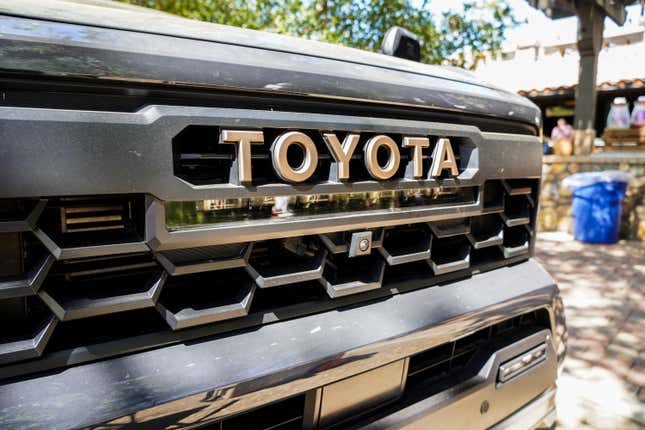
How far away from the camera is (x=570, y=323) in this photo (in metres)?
3.52

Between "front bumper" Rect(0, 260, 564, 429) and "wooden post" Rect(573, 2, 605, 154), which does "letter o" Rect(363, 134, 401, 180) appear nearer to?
"front bumper" Rect(0, 260, 564, 429)

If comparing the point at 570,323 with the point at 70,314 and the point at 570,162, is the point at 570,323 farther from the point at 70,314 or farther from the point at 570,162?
the point at 570,162

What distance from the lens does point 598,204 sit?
6.46 meters

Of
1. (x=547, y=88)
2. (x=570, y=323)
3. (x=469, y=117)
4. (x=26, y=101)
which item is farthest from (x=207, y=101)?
(x=547, y=88)

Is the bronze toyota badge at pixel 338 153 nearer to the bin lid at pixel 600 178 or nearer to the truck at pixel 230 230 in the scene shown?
the truck at pixel 230 230

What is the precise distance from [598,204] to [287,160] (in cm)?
664

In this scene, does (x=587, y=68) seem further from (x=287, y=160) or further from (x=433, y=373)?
(x=287, y=160)

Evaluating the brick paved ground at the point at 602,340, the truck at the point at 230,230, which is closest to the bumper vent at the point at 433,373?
the truck at the point at 230,230

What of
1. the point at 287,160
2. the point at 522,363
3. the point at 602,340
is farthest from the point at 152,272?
the point at 602,340

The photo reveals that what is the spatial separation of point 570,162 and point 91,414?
810cm

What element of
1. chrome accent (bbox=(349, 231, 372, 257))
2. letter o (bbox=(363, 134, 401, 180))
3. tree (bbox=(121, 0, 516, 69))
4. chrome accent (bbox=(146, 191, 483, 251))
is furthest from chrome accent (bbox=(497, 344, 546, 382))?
tree (bbox=(121, 0, 516, 69))

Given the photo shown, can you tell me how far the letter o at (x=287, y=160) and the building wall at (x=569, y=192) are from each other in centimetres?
642

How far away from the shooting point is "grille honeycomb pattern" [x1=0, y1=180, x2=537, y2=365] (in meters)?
0.78

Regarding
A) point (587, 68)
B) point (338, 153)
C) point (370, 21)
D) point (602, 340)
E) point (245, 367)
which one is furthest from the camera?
point (587, 68)
